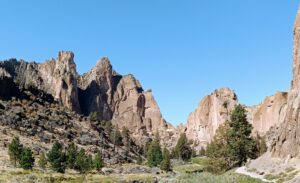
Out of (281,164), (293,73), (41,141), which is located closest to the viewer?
(281,164)

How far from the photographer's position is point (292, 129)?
48.3 meters

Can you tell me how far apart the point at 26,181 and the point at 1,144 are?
4981cm

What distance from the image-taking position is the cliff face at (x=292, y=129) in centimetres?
4694

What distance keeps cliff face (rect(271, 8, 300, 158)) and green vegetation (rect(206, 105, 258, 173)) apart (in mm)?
18350

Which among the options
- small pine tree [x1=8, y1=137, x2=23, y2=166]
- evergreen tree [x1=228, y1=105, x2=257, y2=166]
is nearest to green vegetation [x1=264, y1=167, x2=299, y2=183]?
evergreen tree [x1=228, y1=105, x2=257, y2=166]

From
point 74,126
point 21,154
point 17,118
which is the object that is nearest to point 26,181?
point 21,154

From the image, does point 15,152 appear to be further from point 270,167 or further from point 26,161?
point 270,167

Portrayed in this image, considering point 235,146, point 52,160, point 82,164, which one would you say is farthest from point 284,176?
point 52,160

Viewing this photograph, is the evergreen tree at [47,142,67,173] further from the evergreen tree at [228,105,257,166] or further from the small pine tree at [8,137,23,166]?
the evergreen tree at [228,105,257,166]

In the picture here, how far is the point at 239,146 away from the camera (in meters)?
70.4

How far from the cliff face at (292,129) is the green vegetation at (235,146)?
60.2 feet

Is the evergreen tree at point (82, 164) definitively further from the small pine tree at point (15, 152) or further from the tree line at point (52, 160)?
the small pine tree at point (15, 152)

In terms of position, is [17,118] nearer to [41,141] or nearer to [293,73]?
[41,141]

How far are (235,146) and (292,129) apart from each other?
75.4ft
